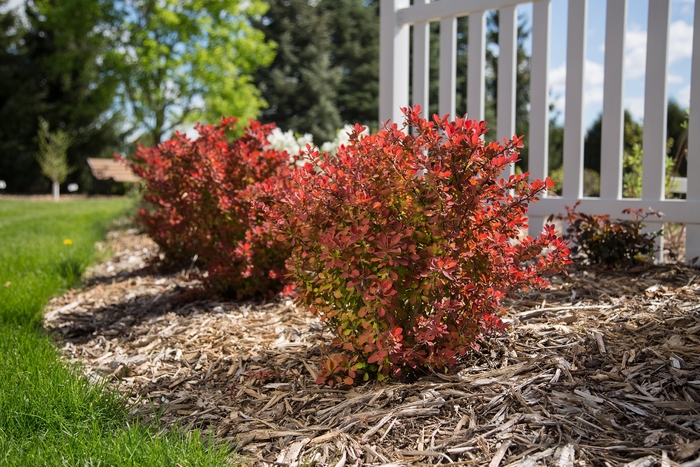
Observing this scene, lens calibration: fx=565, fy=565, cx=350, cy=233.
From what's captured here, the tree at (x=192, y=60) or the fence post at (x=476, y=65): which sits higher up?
the tree at (x=192, y=60)

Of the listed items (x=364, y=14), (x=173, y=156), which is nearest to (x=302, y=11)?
(x=364, y=14)

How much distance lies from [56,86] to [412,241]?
2260 cm

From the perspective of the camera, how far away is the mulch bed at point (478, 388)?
5.57ft

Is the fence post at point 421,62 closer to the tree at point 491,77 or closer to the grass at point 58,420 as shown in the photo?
the grass at point 58,420

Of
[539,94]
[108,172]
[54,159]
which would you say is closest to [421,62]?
[539,94]

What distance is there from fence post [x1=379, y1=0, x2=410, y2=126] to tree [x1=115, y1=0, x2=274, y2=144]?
1516 cm

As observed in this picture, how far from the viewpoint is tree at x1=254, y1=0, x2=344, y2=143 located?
67.5 feet

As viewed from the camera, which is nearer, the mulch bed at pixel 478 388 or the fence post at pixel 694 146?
the mulch bed at pixel 478 388

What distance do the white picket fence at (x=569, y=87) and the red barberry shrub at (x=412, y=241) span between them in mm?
1800

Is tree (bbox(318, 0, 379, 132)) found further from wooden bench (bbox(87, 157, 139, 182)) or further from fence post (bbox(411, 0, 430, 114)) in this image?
fence post (bbox(411, 0, 430, 114))

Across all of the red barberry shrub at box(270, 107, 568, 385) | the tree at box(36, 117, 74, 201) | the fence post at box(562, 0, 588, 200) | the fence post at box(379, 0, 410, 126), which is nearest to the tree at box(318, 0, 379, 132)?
the tree at box(36, 117, 74, 201)

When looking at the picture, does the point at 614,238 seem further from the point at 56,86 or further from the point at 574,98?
the point at 56,86

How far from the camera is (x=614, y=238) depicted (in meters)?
3.35

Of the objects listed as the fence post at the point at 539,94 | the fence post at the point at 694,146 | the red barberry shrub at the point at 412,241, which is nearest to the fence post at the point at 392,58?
the fence post at the point at 539,94
